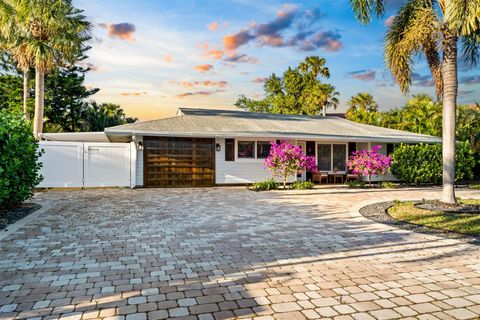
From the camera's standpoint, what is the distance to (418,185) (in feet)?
53.7

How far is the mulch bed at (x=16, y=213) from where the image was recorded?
23.1ft

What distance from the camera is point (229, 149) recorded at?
1552 cm

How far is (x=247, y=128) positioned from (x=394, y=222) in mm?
9322

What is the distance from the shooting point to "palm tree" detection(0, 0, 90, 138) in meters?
15.1

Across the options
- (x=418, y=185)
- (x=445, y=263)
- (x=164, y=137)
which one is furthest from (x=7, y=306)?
(x=418, y=185)

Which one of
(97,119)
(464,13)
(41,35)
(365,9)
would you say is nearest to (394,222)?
(464,13)

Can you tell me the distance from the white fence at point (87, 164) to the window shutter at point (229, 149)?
4.17m

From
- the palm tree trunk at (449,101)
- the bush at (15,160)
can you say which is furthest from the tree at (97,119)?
the palm tree trunk at (449,101)

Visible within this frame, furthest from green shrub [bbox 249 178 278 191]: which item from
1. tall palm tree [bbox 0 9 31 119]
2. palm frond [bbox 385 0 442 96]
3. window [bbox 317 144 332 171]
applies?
tall palm tree [bbox 0 9 31 119]

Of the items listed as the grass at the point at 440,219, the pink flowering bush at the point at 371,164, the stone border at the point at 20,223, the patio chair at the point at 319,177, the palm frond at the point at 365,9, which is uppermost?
the palm frond at the point at 365,9

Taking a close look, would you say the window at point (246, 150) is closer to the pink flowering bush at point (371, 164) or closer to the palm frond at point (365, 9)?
the pink flowering bush at point (371, 164)

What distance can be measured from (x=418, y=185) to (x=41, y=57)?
1939 cm

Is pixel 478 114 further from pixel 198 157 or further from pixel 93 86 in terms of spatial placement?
pixel 93 86

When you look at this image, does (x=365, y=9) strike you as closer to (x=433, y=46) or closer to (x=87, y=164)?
(x=433, y=46)
